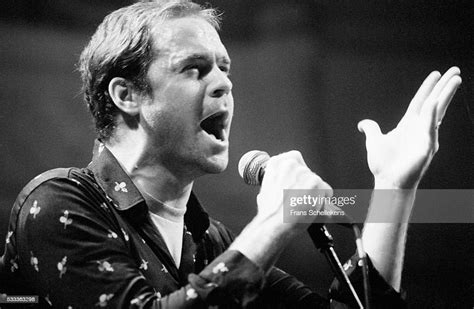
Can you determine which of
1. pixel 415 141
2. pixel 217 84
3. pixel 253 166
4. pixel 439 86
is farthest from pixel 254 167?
pixel 439 86

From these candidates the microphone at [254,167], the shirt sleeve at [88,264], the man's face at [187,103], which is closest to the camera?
the shirt sleeve at [88,264]

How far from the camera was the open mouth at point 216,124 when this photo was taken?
135cm

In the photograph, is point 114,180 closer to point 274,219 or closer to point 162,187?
point 162,187

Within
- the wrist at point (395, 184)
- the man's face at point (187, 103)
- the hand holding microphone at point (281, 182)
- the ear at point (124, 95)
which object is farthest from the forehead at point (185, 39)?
the wrist at point (395, 184)

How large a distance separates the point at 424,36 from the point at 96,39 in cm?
110

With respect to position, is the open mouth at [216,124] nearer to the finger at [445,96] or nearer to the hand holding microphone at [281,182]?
the hand holding microphone at [281,182]

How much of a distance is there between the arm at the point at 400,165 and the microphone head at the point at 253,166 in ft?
0.89

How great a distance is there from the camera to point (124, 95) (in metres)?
1.39

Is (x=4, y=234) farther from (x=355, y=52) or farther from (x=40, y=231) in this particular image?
(x=355, y=52)

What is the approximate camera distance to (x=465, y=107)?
1917 millimetres

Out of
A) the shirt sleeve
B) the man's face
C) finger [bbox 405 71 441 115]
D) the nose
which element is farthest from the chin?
finger [bbox 405 71 441 115]

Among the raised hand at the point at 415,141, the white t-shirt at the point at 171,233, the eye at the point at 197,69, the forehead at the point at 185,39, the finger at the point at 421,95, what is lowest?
the white t-shirt at the point at 171,233

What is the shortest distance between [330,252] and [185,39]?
618 millimetres

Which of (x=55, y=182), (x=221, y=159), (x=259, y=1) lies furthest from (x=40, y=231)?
(x=259, y=1)
